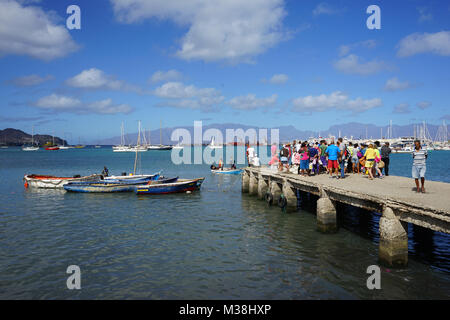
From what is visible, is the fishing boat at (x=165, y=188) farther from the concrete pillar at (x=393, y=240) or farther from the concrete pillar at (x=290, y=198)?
the concrete pillar at (x=393, y=240)

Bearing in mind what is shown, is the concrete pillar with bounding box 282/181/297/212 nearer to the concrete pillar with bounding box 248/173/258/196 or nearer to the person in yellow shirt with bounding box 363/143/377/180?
the person in yellow shirt with bounding box 363/143/377/180

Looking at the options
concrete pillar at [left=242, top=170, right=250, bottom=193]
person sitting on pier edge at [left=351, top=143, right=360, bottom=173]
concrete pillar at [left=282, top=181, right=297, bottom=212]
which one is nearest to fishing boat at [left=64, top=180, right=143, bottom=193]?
concrete pillar at [left=242, top=170, right=250, bottom=193]

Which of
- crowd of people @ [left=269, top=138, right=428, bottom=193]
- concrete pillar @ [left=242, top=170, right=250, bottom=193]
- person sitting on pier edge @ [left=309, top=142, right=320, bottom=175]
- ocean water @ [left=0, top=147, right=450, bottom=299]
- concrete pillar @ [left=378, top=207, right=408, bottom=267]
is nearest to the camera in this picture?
ocean water @ [left=0, top=147, right=450, bottom=299]

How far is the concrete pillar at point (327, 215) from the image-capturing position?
1395cm

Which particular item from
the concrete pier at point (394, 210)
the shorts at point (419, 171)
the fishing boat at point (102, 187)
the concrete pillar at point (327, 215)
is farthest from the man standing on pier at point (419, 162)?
the fishing boat at point (102, 187)

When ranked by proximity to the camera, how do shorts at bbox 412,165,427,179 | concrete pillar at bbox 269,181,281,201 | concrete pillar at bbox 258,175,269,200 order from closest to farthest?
shorts at bbox 412,165,427,179, concrete pillar at bbox 269,181,281,201, concrete pillar at bbox 258,175,269,200

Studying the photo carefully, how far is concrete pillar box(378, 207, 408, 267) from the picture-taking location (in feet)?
31.4

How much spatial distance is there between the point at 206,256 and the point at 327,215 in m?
5.90

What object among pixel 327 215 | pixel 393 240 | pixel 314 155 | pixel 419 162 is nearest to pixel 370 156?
pixel 314 155

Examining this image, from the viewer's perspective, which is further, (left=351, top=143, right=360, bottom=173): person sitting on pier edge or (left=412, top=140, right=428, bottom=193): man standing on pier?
(left=351, top=143, right=360, bottom=173): person sitting on pier edge

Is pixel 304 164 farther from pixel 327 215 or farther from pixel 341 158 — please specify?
pixel 327 215

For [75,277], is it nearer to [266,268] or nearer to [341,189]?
[266,268]

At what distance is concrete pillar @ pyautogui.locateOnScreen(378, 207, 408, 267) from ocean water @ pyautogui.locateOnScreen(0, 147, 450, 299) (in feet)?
1.11

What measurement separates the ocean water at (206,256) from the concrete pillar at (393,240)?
1.11 feet
